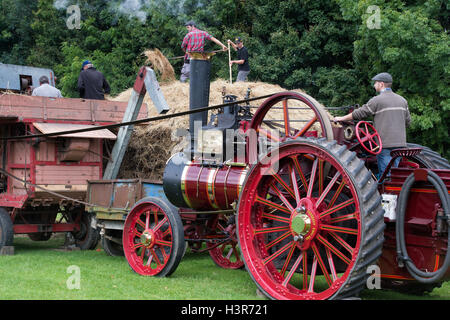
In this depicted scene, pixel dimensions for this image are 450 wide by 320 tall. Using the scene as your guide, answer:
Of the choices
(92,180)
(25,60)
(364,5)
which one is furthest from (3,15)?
(92,180)

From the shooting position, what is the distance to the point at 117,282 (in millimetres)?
6484

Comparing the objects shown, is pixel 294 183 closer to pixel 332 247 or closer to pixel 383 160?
pixel 332 247

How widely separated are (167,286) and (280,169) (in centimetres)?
169

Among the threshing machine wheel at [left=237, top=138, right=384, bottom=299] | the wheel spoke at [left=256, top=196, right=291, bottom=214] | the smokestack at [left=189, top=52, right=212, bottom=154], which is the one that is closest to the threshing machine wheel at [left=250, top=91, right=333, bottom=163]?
the threshing machine wheel at [left=237, top=138, right=384, bottom=299]

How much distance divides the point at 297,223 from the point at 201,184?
171cm

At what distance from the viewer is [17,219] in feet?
32.4

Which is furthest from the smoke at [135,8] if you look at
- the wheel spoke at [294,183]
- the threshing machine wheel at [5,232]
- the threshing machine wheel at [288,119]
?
the wheel spoke at [294,183]

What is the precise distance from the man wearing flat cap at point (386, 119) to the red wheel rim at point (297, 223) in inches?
19.2

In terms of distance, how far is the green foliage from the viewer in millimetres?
12164

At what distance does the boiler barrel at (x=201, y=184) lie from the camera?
6535mm

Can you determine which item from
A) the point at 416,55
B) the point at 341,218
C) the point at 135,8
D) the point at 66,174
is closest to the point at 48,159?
the point at 66,174

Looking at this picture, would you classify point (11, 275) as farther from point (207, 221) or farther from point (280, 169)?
point (280, 169)

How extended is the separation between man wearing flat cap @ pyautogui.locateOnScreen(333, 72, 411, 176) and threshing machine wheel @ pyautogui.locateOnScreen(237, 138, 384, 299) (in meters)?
0.50

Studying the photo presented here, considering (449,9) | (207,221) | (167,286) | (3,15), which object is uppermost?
(3,15)
